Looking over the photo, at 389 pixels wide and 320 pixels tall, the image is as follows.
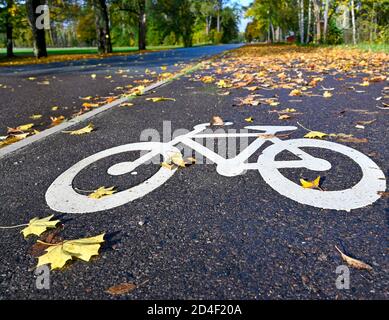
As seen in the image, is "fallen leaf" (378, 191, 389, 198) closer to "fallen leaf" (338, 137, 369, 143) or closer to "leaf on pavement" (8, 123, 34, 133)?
"fallen leaf" (338, 137, 369, 143)

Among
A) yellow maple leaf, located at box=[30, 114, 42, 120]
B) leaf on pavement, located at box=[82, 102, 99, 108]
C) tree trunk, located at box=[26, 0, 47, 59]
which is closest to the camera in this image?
yellow maple leaf, located at box=[30, 114, 42, 120]

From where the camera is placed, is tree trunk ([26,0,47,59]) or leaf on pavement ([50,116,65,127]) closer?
leaf on pavement ([50,116,65,127])

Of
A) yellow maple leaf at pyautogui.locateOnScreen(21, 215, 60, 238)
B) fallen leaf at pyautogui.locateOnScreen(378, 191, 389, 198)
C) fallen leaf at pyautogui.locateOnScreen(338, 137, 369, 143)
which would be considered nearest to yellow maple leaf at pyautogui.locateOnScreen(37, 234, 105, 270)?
yellow maple leaf at pyautogui.locateOnScreen(21, 215, 60, 238)

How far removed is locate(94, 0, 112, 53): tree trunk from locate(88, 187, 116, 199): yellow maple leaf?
77.4 ft

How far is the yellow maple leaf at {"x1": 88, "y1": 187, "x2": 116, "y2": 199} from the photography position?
216 centimetres

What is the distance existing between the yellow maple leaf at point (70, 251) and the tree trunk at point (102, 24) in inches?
951

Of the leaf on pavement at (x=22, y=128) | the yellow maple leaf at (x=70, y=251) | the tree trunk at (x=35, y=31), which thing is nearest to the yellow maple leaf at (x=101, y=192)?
the yellow maple leaf at (x=70, y=251)

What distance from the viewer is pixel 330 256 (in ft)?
4.97

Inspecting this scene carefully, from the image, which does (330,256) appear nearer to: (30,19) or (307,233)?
(307,233)

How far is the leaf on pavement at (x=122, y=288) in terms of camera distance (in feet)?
4.51

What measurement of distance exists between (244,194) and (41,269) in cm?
121

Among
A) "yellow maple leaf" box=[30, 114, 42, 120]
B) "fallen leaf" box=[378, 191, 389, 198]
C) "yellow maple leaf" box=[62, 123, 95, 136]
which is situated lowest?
"fallen leaf" box=[378, 191, 389, 198]

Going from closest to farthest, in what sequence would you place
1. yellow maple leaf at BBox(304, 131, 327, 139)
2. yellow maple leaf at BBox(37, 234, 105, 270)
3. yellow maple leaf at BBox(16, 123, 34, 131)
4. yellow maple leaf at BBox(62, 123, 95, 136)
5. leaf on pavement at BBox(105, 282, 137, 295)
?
leaf on pavement at BBox(105, 282, 137, 295), yellow maple leaf at BBox(37, 234, 105, 270), yellow maple leaf at BBox(304, 131, 327, 139), yellow maple leaf at BBox(62, 123, 95, 136), yellow maple leaf at BBox(16, 123, 34, 131)

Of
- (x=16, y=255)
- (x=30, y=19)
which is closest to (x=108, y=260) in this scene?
(x=16, y=255)
